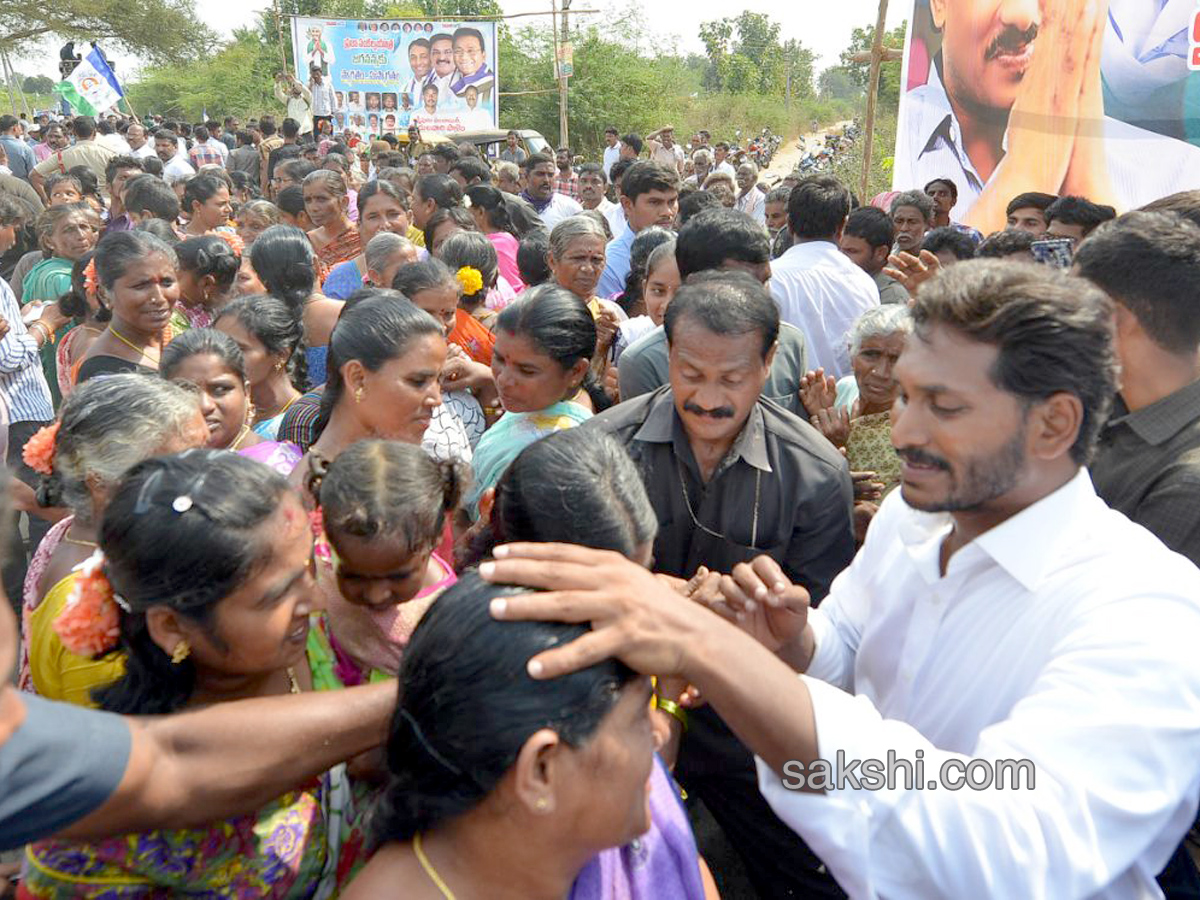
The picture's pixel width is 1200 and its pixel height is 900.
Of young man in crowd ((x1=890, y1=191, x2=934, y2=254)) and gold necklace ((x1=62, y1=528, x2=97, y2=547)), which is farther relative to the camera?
young man in crowd ((x1=890, y1=191, x2=934, y2=254))

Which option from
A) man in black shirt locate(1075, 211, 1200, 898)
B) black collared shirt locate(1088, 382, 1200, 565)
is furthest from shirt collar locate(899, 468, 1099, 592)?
man in black shirt locate(1075, 211, 1200, 898)

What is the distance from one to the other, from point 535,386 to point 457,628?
1850 millimetres

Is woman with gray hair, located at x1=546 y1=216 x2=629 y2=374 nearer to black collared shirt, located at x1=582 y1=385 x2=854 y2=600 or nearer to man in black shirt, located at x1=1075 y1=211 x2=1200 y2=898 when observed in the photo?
black collared shirt, located at x1=582 y1=385 x2=854 y2=600

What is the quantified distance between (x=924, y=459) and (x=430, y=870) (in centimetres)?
113

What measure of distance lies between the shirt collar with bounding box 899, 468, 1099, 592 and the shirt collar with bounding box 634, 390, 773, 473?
3.00ft

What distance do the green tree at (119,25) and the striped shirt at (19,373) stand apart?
3124 centimetres

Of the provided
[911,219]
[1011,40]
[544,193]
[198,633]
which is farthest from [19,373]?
[1011,40]

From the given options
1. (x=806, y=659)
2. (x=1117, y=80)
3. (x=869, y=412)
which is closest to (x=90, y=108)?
(x=1117, y=80)

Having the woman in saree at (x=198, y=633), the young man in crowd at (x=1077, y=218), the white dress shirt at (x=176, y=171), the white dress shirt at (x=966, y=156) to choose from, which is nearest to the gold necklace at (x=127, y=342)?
the woman in saree at (x=198, y=633)

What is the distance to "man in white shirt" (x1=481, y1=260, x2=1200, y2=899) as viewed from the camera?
1.31 m

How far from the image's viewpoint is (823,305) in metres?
A: 4.50

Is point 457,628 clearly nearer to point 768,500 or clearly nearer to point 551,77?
point 768,500

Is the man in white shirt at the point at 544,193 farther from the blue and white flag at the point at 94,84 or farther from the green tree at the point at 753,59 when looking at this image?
the green tree at the point at 753,59

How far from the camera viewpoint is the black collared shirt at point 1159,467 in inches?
82.0
